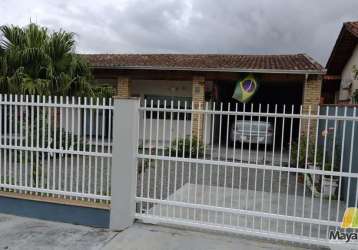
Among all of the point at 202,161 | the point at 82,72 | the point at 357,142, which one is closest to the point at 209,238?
the point at 202,161

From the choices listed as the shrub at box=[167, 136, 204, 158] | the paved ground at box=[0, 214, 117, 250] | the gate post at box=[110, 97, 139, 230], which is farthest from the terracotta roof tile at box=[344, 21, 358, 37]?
the paved ground at box=[0, 214, 117, 250]

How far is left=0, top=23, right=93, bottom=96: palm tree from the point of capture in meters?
8.88

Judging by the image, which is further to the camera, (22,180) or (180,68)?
(180,68)

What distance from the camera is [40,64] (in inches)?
370

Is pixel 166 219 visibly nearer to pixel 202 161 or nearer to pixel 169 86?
pixel 202 161

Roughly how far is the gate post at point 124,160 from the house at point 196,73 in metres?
6.23

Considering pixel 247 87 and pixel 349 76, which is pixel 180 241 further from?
pixel 349 76

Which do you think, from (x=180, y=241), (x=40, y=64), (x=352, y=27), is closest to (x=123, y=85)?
(x=40, y=64)

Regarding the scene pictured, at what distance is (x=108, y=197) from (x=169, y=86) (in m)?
10.7

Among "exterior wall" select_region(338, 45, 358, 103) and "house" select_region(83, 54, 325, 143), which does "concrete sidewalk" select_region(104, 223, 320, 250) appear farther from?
"exterior wall" select_region(338, 45, 358, 103)

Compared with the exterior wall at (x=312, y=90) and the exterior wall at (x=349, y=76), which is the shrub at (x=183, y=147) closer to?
the exterior wall at (x=312, y=90)

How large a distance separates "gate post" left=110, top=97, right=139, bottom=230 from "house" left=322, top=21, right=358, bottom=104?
22.3 feet

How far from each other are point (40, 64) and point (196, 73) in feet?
18.8

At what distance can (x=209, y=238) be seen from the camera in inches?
172
